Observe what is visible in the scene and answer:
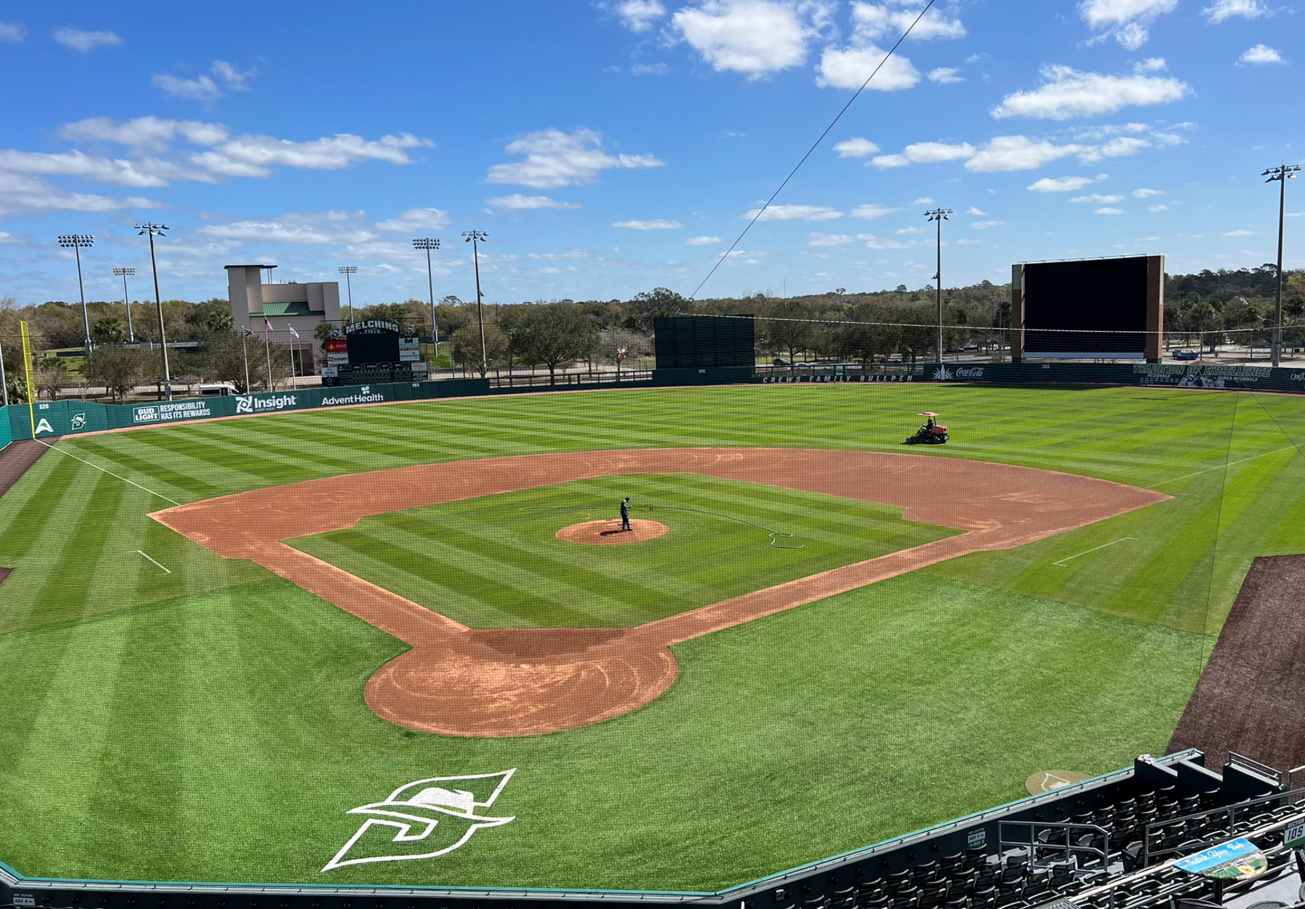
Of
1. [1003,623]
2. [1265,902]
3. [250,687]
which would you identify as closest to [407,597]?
[250,687]

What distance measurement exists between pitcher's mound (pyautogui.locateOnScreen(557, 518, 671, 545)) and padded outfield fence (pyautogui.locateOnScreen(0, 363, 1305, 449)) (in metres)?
34.3

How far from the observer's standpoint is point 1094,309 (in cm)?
7019

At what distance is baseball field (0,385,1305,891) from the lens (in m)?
10.9

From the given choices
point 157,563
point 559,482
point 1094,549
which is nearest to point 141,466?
point 157,563

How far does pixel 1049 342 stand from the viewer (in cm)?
7281

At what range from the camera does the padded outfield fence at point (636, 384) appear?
54312mm

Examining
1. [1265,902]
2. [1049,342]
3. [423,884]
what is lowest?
[423,884]

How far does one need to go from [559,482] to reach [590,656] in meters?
17.2

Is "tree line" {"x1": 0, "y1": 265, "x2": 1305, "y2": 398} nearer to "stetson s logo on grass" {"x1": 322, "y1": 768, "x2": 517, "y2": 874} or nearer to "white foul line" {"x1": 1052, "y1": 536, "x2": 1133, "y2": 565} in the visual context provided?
"white foul line" {"x1": 1052, "y1": 536, "x2": 1133, "y2": 565}

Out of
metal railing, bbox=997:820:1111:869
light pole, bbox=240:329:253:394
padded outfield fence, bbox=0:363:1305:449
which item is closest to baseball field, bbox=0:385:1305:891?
metal railing, bbox=997:820:1111:869

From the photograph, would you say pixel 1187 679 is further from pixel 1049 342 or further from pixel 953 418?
pixel 1049 342

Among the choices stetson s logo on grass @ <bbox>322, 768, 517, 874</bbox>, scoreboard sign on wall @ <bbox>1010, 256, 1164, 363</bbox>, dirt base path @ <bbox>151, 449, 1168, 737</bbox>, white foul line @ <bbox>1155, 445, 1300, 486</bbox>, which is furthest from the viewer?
scoreboard sign on wall @ <bbox>1010, 256, 1164, 363</bbox>

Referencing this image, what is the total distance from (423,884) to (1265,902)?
7899mm

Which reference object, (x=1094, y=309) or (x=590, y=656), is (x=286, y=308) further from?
(x=590, y=656)
